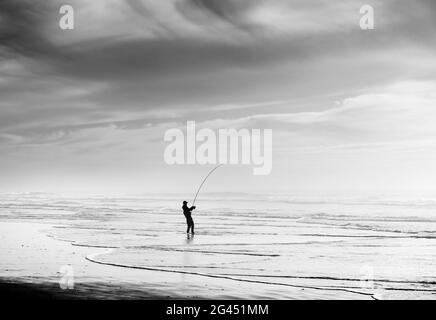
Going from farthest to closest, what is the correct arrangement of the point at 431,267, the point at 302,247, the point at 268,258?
the point at 302,247, the point at 268,258, the point at 431,267

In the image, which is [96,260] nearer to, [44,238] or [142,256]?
[142,256]

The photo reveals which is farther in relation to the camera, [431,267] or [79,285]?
[431,267]

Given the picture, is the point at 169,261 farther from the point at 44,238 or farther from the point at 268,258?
the point at 44,238

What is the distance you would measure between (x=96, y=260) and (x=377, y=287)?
8086 mm

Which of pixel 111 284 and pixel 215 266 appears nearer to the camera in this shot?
pixel 111 284

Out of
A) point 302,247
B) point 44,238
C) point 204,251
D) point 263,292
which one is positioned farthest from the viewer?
point 44,238

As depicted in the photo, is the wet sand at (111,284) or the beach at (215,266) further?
the beach at (215,266)

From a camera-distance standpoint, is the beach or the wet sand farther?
the beach

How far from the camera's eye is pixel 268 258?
663 inches
